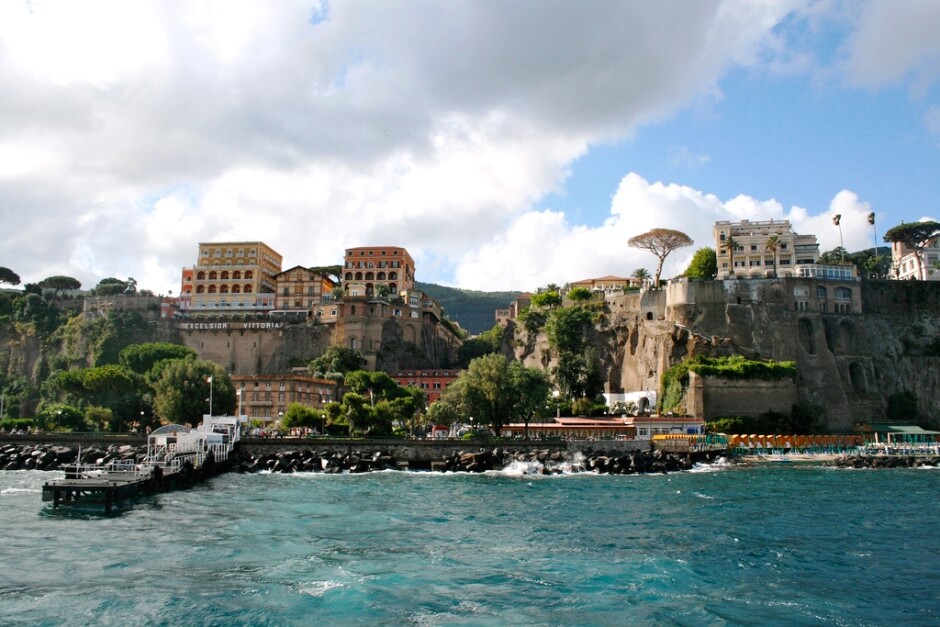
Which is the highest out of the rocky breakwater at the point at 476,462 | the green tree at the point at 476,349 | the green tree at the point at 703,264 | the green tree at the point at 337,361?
the green tree at the point at 703,264

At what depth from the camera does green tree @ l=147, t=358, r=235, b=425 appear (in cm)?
7231

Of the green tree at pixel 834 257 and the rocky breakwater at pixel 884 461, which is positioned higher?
the green tree at pixel 834 257

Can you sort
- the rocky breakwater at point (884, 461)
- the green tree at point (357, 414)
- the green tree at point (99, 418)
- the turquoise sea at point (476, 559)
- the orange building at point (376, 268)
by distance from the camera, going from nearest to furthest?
the turquoise sea at point (476, 559) < the rocky breakwater at point (884, 461) < the green tree at point (357, 414) < the green tree at point (99, 418) < the orange building at point (376, 268)

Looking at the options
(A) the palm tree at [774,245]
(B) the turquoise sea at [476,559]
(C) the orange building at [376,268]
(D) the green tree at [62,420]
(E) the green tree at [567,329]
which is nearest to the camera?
(B) the turquoise sea at [476,559]

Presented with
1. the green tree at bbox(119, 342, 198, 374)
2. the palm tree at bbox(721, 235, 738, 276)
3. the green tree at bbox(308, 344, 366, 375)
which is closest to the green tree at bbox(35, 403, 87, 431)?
the green tree at bbox(119, 342, 198, 374)

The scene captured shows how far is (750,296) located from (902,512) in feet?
175

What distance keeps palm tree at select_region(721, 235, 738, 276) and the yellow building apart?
6643 centimetres

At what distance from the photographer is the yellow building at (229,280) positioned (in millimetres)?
116500

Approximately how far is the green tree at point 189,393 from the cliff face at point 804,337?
42974mm

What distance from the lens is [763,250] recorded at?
103250 millimetres

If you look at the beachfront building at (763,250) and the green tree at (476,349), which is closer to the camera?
the beachfront building at (763,250)

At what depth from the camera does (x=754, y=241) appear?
104625 mm

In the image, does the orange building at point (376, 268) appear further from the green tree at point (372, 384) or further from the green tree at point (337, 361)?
the green tree at point (372, 384)

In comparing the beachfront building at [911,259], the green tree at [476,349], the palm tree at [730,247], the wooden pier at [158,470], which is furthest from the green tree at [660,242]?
the wooden pier at [158,470]
